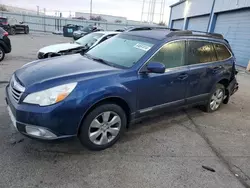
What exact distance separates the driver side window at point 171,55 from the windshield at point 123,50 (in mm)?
210

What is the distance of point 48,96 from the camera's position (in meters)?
2.58

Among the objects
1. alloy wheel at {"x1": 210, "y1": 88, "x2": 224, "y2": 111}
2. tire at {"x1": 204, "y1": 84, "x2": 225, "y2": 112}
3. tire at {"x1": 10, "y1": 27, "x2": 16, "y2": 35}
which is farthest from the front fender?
tire at {"x1": 10, "y1": 27, "x2": 16, "y2": 35}

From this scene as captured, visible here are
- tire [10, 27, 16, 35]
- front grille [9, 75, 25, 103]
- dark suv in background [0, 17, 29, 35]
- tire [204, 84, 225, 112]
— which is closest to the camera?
front grille [9, 75, 25, 103]

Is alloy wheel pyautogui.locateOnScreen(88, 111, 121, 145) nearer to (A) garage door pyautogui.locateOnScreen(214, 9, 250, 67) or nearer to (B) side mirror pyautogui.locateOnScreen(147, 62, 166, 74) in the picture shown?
(B) side mirror pyautogui.locateOnScreen(147, 62, 166, 74)

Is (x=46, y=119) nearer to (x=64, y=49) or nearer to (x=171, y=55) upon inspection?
(x=171, y=55)

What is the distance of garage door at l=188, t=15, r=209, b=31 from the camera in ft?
58.4

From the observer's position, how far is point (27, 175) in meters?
2.54

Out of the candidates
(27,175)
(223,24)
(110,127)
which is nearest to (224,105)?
(110,127)

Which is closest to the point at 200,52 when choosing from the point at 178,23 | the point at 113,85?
the point at 113,85

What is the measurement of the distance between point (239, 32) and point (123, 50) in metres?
11.6

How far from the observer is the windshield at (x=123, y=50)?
11.3 ft

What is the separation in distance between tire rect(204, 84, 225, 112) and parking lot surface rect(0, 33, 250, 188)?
788 millimetres

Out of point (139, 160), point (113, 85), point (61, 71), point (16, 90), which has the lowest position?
point (139, 160)

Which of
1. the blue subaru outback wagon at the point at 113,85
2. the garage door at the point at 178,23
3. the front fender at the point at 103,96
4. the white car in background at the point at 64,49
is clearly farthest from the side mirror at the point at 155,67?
the garage door at the point at 178,23
